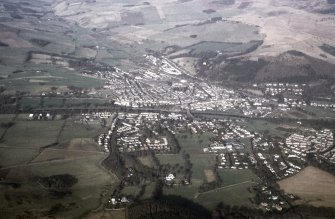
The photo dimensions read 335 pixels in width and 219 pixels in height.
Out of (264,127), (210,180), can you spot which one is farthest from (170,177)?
(264,127)

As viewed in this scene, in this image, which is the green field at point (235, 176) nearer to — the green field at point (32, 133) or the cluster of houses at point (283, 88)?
the green field at point (32, 133)

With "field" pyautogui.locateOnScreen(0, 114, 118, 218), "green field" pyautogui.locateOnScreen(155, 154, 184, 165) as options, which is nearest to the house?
"green field" pyautogui.locateOnScreen(155, 154, 184, 165)

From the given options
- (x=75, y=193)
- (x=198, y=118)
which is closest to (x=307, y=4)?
(x=198, y=118)

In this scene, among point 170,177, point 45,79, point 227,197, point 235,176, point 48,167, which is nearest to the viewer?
point 227,197

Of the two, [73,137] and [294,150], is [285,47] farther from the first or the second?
[73,137]

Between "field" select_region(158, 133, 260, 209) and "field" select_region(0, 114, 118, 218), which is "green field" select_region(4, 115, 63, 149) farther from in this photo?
"field" select_region(158, 133, 260, 209)

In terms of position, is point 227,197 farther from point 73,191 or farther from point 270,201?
point 73,191

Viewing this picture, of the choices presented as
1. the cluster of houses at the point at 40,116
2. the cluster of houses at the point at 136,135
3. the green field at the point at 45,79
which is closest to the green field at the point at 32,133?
the cluster of houses at the point at 40,116
